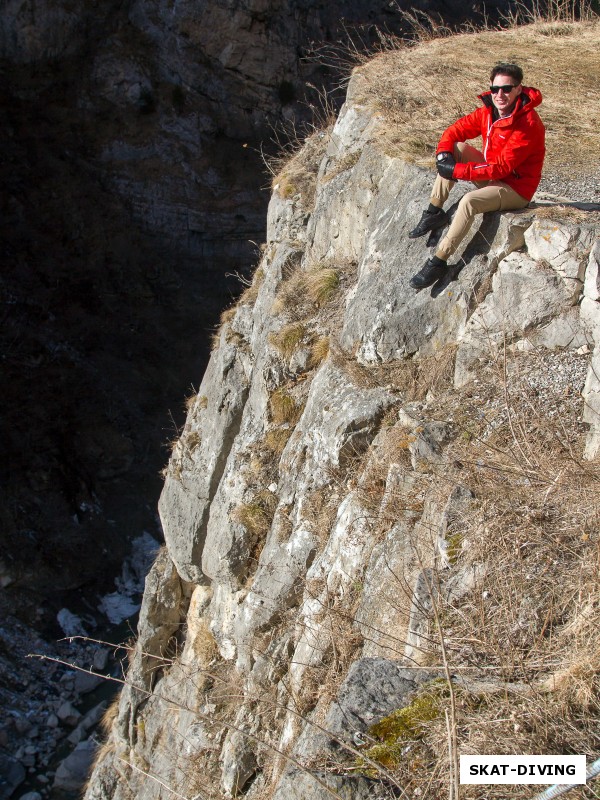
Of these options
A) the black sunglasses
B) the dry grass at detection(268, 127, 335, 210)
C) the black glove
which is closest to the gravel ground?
the black glove

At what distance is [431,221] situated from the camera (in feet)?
18.1

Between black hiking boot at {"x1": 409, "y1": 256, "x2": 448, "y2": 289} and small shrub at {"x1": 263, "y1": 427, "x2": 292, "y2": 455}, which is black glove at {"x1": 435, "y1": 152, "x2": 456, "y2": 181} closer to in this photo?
black hiking boot at {"x1": 409, "y1": 256, "x2": 448, "y2": 289}

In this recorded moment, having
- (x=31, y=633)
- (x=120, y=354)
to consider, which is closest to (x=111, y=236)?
(x=120, y=354)

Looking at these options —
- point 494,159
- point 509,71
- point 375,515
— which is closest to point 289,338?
point 494,159

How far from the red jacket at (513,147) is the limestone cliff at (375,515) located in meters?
0.30

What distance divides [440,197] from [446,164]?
277 millimetres

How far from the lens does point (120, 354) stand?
20406 mm

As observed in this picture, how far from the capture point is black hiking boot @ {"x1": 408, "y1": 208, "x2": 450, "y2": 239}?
216 inches

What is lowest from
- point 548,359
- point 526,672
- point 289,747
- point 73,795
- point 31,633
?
point 73,795

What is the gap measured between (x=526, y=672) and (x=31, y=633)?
42.9 ft

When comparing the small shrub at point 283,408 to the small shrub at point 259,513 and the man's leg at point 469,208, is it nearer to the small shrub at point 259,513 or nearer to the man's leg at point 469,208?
the small shrub at point 259,513

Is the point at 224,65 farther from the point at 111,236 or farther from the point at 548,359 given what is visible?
the point at 548,359

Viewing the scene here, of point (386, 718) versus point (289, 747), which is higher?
point (386, 718)

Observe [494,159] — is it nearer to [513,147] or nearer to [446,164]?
[513,147]
